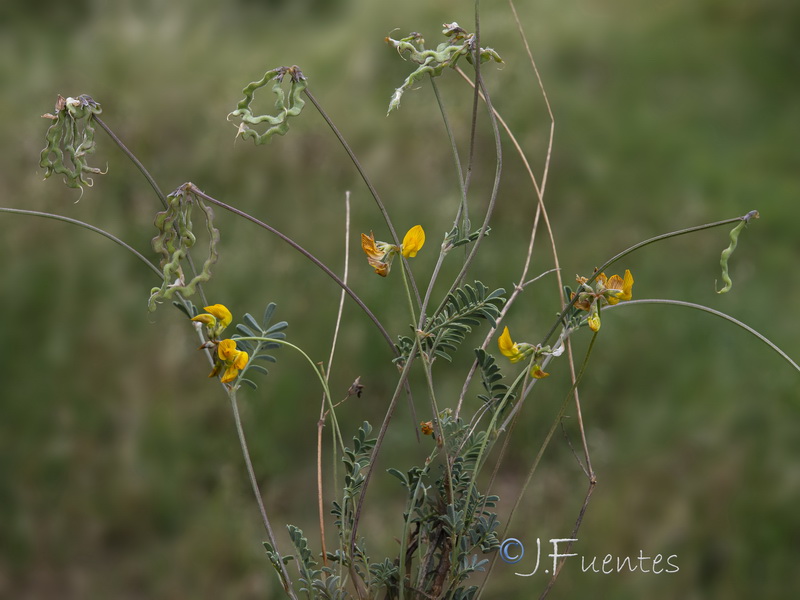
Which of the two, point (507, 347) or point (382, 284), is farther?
point (382, 284)

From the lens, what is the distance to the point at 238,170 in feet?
7.77

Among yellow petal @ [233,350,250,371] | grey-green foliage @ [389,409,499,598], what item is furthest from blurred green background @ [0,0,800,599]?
yellow petal @ [233,350,250,371]

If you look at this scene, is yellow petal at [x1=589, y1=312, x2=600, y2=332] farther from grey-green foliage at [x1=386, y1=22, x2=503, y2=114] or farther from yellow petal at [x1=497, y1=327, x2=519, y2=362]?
grey-green foliage at [x1=386, y1=22, x2=503, y2=114]

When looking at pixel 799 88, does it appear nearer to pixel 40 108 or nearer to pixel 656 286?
pixel 656 286

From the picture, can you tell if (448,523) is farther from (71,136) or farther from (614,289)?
(71,136)

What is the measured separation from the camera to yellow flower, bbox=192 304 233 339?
0.46 m

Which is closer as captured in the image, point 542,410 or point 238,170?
point 542,410

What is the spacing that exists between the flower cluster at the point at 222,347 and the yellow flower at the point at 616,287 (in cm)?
20

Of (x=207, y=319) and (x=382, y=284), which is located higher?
(x=382, y=284)

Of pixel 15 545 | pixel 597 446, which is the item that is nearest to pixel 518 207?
pixel 597 446

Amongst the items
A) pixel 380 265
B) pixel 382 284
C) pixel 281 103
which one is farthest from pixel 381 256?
pixel 382 284

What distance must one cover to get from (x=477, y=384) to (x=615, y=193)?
702 mm

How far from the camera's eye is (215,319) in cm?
46

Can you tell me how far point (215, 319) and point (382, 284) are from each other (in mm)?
1577
